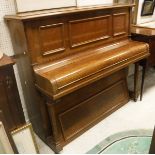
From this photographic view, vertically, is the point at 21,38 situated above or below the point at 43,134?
above

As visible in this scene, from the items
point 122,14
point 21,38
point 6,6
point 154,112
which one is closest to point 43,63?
point 21,38

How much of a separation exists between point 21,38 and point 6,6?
1.23 feet

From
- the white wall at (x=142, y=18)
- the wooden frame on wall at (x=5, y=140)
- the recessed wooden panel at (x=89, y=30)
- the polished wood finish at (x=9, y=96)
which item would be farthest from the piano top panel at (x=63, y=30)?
the white wall at (x=142, y=18)

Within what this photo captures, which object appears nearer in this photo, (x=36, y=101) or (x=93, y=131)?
(x=36, y=101)

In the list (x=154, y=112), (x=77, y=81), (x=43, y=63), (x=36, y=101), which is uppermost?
(x=43, y=63)

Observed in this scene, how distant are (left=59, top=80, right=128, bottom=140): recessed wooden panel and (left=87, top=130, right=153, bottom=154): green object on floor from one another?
11.5 inches

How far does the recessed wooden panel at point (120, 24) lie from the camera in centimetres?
223

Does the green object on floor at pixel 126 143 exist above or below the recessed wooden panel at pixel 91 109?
below

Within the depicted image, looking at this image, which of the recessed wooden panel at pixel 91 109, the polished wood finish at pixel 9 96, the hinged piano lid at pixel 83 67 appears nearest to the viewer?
the polished wood finish at pixel 9 96

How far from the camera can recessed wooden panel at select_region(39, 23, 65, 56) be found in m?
1.64

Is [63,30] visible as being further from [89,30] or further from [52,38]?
[89,30]

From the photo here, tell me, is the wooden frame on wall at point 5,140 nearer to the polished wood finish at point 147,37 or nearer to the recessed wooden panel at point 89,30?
the recessed wooden panel at point 89,30

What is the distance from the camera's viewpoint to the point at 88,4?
7.53 ft

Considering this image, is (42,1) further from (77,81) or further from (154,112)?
(154,112)
